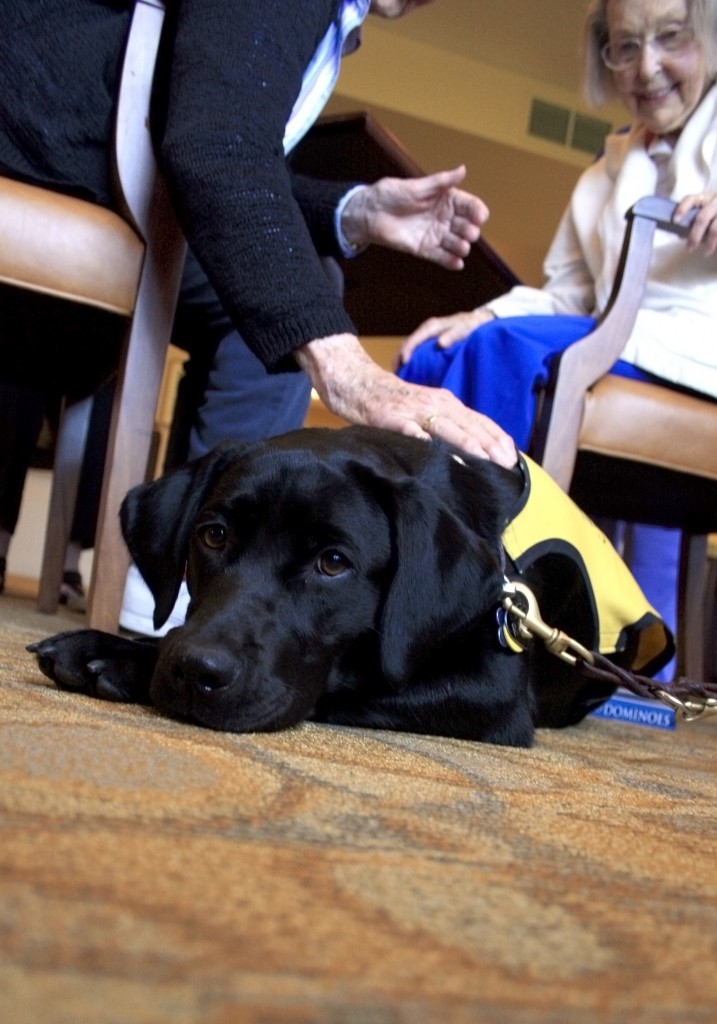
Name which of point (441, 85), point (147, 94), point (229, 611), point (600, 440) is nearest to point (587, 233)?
point (600, 440)

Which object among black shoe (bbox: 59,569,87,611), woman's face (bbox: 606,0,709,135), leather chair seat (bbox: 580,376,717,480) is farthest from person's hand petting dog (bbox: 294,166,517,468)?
black shoe (bbox: 59,569,87,611)

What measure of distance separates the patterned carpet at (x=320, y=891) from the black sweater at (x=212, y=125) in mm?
844

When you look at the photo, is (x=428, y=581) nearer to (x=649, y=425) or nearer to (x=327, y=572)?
(x=327, y=572)

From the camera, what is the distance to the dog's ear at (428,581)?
41.4 inches

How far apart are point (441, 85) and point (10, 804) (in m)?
6.94

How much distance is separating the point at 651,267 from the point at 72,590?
178cm

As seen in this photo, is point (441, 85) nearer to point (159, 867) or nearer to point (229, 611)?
point (229, 611)

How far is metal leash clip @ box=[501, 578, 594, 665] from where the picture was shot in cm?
112

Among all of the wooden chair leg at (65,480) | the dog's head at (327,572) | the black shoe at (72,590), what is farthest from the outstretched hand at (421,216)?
the black shoe at (72,590)

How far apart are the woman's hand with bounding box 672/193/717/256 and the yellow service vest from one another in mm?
742

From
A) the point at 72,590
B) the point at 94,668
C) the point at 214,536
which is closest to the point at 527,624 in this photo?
the point at 214,536

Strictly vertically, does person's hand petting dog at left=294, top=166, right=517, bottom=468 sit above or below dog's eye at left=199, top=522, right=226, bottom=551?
above

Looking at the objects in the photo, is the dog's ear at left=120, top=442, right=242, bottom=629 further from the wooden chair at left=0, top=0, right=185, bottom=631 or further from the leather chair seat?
the leather chair seat

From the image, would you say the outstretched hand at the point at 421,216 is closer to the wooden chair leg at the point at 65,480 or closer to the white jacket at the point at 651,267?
the white jacket at the point at 651,267
